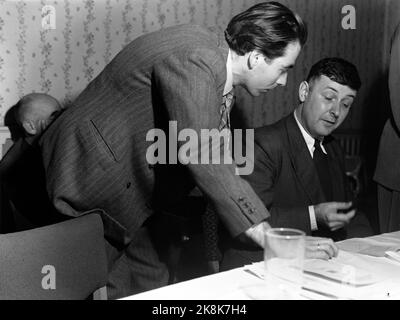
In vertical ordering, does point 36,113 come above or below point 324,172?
above

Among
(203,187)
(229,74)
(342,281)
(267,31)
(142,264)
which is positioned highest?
(267,31)

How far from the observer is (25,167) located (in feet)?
9.20

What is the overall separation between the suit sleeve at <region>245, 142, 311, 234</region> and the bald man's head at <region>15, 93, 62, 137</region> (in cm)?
158

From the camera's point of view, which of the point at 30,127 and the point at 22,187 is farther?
the point at 30,127

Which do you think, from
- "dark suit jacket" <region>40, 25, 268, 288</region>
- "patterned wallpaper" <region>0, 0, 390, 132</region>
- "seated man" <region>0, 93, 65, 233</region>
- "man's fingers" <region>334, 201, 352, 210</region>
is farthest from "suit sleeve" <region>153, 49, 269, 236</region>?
"patterned wallpaper" <region>0, 0, 390, 132</region>

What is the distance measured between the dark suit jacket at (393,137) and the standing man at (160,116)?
1.06 m

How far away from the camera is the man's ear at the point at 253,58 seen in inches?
54.5

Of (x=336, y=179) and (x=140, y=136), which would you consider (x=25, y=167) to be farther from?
(x=336, y=179)

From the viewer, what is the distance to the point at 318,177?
1891 millimetres

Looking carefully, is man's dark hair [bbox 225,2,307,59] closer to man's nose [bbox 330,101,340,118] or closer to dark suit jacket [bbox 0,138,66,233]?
man's nose [bbox 330,101,340,118]

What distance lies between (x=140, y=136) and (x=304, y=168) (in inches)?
27.2

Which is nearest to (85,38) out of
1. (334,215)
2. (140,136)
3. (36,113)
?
(36,113)

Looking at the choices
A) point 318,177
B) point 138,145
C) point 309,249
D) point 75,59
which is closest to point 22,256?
point 138,145

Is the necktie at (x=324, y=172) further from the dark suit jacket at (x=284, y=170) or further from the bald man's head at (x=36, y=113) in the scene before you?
the bald man's head at (x=36, y=113)
